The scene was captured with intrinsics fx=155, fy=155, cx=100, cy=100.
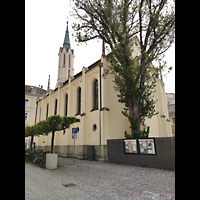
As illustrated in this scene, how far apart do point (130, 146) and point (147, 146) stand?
142 centimetres

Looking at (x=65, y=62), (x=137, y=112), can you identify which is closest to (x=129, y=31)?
(x=137, y=112)

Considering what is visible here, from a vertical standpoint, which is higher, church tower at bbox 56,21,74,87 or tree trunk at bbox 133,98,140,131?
church tower at bbox 56,21,74,87

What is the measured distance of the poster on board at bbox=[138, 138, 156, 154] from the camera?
10242 millimetres

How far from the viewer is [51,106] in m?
27.2

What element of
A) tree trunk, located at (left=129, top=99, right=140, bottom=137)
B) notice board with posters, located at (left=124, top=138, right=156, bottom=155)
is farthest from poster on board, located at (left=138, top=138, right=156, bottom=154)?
tree trunk, located at (left=129, top=99, right=140, bottom=137)

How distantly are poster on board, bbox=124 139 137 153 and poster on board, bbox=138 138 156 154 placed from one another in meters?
0.49

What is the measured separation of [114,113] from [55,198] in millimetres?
12151

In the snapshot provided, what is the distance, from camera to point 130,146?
11.5 metres

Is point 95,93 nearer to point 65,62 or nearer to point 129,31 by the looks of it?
point 129,31

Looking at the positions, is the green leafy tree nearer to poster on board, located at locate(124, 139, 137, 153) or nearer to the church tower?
poster on board, located at locate(124, 139, 137, 153)
